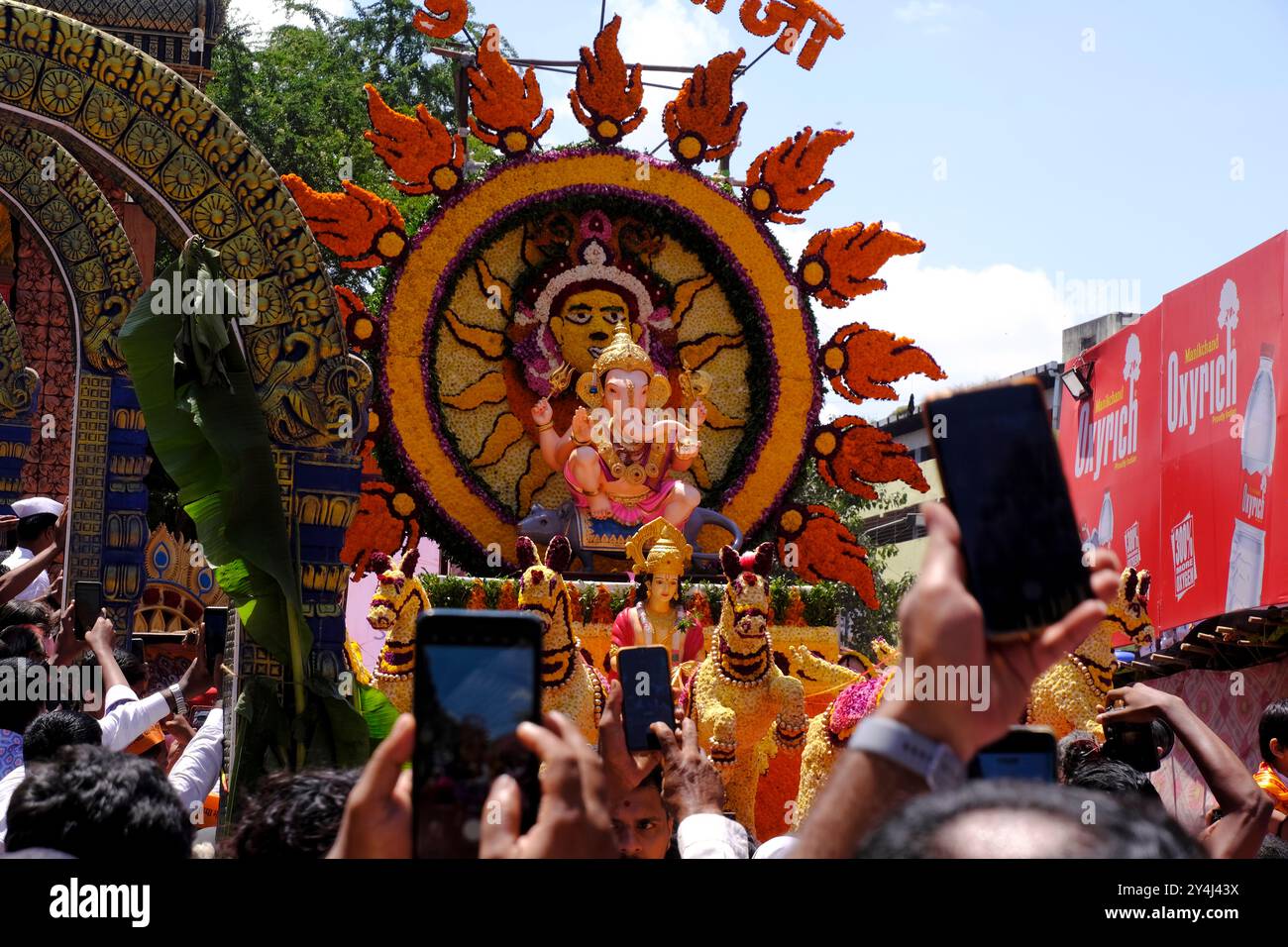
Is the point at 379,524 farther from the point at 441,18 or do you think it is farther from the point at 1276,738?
the point at 1276,738

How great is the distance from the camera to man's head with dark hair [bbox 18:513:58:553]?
8961mm

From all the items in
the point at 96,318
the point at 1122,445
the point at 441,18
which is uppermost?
the point at 441,18

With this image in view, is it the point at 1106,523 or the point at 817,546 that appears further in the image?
the point at 1106,523

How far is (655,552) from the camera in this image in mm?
11500

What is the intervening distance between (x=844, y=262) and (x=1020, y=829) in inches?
564

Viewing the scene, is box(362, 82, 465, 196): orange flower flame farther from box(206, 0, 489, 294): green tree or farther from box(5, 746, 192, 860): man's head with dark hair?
box(5, 746, 192, 860): man's head with dark hair

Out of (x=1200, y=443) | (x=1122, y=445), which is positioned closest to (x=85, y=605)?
(x=1200, y=443)

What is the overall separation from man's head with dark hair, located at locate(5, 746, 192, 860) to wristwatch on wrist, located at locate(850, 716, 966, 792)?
1.46 metres

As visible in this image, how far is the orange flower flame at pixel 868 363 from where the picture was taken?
50.9ft

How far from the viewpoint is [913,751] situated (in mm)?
1770

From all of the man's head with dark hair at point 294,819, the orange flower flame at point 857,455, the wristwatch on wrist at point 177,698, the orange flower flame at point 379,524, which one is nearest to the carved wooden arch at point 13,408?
the wristwatch on wrist at point 177,698

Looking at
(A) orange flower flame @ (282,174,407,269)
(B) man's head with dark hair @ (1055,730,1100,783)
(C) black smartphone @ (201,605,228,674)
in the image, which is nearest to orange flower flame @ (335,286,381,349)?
(A) orange flower flame @ (282,174,407,269)
